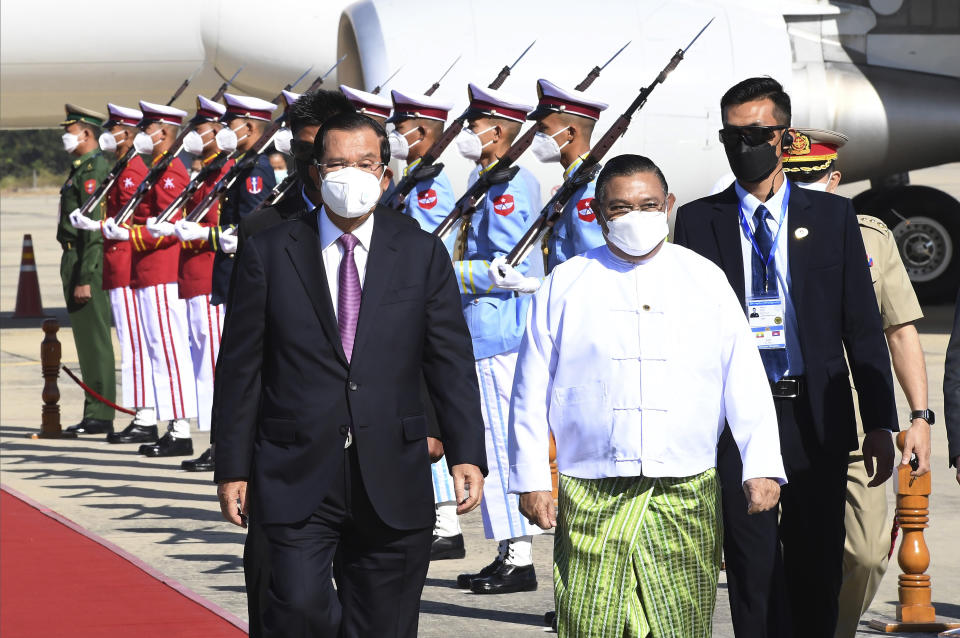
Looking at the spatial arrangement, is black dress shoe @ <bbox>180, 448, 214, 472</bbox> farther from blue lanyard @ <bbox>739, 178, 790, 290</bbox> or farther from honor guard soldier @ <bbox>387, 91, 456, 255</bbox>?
blue lanyard @ <bbox>739, 178, 790, 290</bbox>

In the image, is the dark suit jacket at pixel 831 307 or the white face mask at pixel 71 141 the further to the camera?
the white face mask at pixel 71 141

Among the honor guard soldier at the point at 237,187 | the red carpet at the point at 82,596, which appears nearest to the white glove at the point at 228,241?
the honor guard soldier at the point at 237,187

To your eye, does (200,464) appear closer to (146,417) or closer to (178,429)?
(178,429)

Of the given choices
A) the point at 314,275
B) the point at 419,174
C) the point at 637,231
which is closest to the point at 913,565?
the point at 637,231

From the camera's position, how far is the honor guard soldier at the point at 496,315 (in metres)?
6.05

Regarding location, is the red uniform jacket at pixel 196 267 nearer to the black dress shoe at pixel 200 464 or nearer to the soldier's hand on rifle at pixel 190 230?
the soldier's hand on rifle at pixel 190 230

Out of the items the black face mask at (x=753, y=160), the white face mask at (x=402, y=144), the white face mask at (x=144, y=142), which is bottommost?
the black face mask at (x=753, y=160)

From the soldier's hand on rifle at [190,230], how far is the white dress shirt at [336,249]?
17.3 ft

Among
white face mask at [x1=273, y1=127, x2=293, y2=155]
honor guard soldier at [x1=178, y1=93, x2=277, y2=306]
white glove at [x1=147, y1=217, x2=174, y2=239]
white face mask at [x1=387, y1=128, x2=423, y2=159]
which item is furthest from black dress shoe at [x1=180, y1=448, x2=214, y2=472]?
white face mask at [x1=387, y1=128, x2=423, y2=159]

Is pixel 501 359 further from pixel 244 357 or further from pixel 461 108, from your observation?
pixel 461 108

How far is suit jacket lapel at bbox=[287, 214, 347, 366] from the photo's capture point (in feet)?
12.0

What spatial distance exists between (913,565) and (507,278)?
1.83 metres

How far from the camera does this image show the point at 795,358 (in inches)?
162

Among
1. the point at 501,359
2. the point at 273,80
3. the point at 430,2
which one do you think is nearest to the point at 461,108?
the point at 430,2
